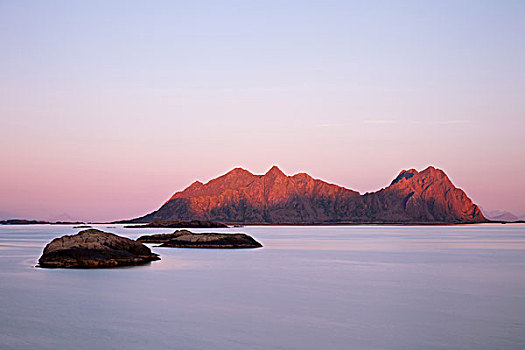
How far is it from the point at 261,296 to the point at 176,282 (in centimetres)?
640

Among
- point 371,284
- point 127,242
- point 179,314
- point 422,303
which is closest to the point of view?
point 179,314

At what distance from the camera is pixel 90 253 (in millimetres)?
36531

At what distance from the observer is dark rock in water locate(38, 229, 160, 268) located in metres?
35.7

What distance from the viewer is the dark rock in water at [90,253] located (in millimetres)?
35719

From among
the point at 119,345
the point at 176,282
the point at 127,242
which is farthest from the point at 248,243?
the point at 119,345

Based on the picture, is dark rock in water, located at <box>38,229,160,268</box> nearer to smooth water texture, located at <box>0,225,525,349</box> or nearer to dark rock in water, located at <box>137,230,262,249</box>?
smooth water texture, located at <box>0,225,525,349</box>

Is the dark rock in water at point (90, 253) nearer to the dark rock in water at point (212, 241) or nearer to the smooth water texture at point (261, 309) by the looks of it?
the smooth water texture at point (261, 309)

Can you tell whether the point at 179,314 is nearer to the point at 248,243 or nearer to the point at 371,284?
the point at 371,284

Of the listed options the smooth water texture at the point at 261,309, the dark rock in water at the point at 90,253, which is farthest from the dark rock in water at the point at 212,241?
the smooth water texture at the point at 261,309

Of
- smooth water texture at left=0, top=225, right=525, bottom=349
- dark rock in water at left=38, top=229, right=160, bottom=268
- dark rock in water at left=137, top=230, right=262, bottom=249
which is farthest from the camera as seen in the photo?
dark rock in water at left=137, top=230, right=262, bottom=249

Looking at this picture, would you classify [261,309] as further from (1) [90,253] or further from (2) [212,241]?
(2) [212,241]

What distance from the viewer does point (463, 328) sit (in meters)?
16.4

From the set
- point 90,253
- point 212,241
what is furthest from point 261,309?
point 212,241

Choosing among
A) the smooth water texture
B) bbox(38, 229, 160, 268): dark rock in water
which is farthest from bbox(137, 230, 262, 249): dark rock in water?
the smooth water texture
